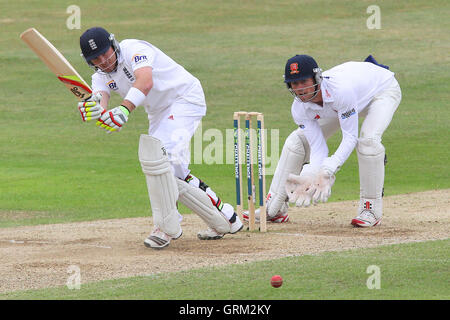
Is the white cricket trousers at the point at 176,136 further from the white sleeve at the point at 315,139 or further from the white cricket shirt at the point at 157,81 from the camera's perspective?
the white sleeve at the point at 315,139

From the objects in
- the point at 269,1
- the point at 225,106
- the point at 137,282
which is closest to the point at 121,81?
the point at 137,282

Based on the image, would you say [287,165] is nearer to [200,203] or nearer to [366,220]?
[366,220]

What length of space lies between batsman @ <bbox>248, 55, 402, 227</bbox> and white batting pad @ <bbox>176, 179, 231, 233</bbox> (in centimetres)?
78

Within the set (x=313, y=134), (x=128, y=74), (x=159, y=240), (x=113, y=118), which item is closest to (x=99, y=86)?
(x=128, y=74)

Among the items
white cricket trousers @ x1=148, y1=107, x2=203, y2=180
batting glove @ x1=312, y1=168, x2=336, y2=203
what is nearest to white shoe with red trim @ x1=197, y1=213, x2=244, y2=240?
white cricket trousers @ x1=148, y1=107, x2=203, y2=180

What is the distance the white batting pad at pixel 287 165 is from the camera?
8984 millimetres

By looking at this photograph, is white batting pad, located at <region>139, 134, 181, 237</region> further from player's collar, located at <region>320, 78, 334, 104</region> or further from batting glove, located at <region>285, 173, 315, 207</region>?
player's collar, located at <region>320, 78, 334, 104</region>

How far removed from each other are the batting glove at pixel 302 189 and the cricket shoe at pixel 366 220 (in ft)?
4.47

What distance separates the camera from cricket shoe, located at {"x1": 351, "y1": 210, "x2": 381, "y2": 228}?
28.5 feet

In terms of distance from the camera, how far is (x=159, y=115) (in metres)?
8.08

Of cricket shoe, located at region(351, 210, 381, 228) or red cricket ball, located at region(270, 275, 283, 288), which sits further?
cricket shoe, located at region(351, 210, 381, 228)

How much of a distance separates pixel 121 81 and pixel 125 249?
1466 mm

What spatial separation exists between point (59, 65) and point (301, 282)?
2887 millimetres
